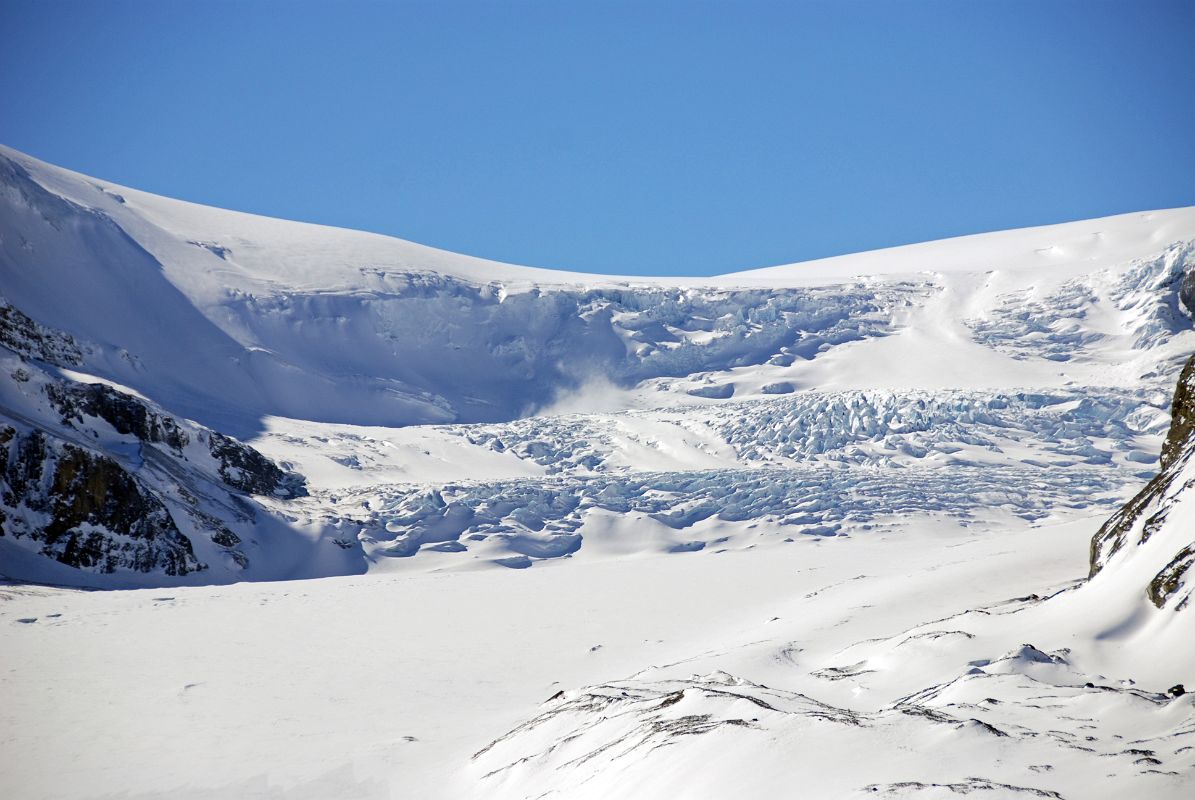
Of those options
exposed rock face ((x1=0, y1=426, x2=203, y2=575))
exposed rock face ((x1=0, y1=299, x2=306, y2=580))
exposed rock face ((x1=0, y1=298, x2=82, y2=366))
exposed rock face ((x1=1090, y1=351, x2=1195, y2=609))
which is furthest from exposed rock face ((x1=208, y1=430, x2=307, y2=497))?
exposed rock face ((x1=1090, y1=351, x2=1195, y2=609))

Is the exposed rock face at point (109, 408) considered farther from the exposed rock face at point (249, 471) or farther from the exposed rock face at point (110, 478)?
the exposed rock face at point (249, 471)

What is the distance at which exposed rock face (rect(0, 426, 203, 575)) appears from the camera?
24062 mm

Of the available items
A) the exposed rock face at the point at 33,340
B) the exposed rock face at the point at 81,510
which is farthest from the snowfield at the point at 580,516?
the exposed rock face at the point at 33,340

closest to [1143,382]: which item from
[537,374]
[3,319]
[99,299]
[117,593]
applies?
[537,374]

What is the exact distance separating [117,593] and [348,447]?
1798cm

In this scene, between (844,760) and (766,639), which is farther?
(766,639)

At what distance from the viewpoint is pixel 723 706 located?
916 centimetres

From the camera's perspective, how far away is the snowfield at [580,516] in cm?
1008

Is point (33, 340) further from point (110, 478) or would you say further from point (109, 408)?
point (110, 478)

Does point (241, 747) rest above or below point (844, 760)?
below

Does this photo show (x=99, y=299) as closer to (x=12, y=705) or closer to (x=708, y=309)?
(x=708, y=309)

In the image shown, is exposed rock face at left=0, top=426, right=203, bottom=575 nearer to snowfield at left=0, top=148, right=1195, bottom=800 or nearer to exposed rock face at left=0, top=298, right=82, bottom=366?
snowfield at left=0, top=148, right=1195, bottom=800

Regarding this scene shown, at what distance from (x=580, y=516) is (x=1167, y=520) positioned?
21.1 metres

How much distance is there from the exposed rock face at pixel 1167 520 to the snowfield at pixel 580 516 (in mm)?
76
